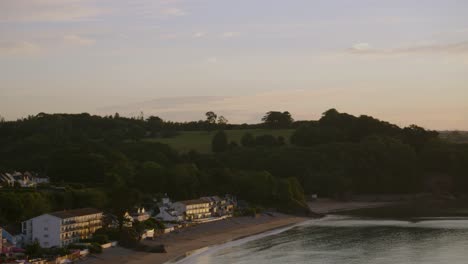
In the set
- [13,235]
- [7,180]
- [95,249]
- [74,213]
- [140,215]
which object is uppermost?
[7,180]

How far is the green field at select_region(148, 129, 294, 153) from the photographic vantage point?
141375 mm

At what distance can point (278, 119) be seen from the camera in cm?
17138

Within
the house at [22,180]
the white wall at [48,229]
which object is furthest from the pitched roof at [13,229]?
the house at [22,180]

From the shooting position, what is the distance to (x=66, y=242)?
56.4m

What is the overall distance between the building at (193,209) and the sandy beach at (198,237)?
2606 mm

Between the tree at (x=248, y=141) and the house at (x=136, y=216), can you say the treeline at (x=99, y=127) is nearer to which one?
the tree at (x=248, y=141)

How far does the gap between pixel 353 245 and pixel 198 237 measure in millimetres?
12506

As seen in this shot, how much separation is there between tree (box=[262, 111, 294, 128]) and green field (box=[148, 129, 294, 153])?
645 cm

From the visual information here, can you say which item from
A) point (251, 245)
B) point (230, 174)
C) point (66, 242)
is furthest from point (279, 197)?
point (66, 242)

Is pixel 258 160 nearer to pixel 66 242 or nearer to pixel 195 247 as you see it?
pixel 195 247

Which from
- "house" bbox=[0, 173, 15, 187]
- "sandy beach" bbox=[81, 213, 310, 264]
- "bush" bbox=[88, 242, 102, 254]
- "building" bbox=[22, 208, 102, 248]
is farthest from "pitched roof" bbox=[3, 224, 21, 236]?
"house" bbox=[0, 173, 15, 187]

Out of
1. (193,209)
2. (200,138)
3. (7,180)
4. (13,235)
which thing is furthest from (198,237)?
(200,138)

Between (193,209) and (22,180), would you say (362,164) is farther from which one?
(22,180)

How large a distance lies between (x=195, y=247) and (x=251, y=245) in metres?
5.05
